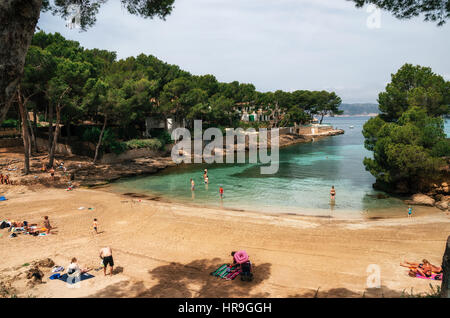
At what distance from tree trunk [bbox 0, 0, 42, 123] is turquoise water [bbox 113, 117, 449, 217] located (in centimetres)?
1828

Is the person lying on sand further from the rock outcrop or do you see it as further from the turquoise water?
the rock outcrop

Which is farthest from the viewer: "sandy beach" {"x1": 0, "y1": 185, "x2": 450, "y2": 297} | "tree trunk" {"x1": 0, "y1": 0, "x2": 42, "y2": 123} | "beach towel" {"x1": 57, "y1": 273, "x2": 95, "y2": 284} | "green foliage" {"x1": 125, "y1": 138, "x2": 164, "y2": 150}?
"green foliage" {"x1": 125, "y1": 138, "x2": 164, "y2": 150}

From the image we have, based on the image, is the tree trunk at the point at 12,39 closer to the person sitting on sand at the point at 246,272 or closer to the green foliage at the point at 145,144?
the person sitting on sand at the point at 246,272

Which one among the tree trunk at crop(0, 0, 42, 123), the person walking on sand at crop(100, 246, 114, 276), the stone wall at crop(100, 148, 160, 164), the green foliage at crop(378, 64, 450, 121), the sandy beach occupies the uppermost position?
the green foliage at crop(378, 64, 450, 121)

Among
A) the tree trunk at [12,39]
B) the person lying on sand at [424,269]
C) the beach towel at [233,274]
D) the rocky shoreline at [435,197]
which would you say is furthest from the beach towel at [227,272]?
the rocky shoreline at [435,197]

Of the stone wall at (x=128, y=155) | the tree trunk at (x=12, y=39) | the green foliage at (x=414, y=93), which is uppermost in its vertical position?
the green foliage at (x=414, y=93)

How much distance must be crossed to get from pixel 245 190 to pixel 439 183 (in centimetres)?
1570

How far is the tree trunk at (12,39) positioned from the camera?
428 cm

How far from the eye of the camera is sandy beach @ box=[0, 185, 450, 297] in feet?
30.8

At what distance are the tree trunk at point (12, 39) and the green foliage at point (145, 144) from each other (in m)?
36.5

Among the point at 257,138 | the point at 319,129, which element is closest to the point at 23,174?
the point at 257,138

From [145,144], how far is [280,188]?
2308 cm

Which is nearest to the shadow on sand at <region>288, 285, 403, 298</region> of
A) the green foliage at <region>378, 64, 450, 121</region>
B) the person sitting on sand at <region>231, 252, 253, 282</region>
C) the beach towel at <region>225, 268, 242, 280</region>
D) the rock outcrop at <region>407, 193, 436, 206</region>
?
the person sitting on sand at <region>231, 252, 253, 282</region>

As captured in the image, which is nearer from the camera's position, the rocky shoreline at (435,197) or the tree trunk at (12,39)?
the tree trunk at (12,39)
